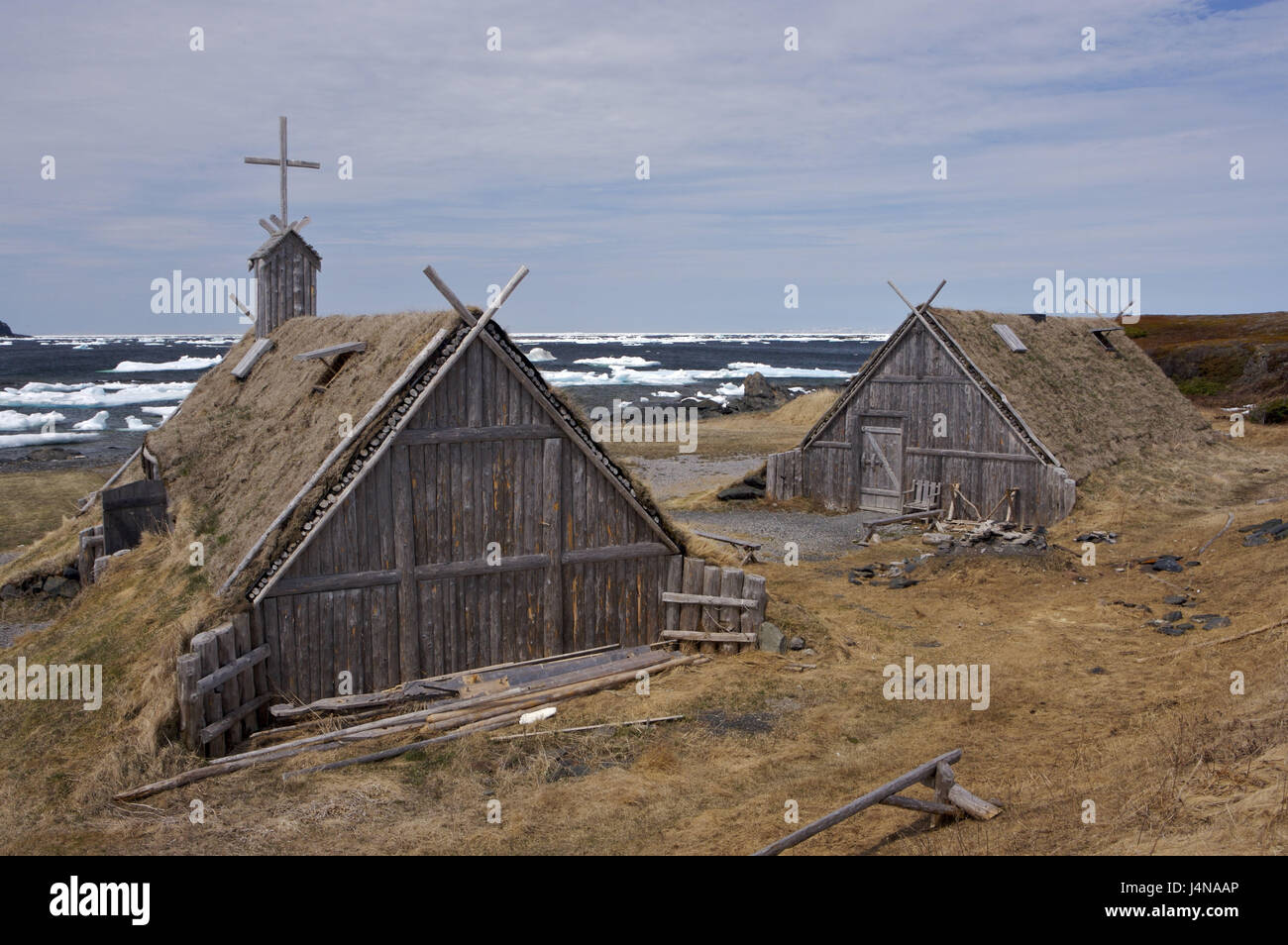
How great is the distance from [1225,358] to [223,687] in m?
66.4

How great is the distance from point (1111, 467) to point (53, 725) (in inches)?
1038

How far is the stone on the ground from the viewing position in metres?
15.3

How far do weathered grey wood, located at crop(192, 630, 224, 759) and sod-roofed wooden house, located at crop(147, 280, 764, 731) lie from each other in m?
0.75

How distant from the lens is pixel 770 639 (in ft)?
50.4

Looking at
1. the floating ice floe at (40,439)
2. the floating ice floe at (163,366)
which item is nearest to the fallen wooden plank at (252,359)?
the floating ice floe at (40,439)

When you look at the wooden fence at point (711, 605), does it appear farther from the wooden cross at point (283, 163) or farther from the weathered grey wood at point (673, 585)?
the wooden cross at point (283, 163)

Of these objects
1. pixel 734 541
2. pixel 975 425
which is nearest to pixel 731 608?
pixel 734 541

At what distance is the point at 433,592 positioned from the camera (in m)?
13.5

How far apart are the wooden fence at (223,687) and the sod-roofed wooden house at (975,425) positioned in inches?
808

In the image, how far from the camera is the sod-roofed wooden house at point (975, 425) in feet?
85.7

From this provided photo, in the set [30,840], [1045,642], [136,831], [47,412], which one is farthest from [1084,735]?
[47,412]

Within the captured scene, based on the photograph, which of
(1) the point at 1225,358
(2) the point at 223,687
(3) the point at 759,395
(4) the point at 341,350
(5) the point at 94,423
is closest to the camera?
(2) the point at 223,687

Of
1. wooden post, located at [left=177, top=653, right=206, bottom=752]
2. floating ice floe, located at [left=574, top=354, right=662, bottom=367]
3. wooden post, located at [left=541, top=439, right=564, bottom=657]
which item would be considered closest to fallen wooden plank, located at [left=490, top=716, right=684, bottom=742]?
wooden post, located at [left=541, top=439, right=564, bottom=657]

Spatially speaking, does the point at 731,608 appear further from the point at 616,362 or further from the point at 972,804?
the point at 616,362
